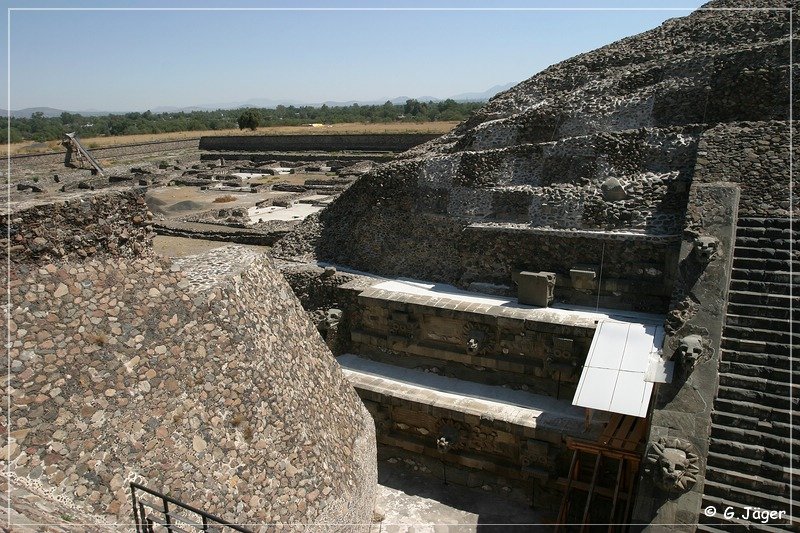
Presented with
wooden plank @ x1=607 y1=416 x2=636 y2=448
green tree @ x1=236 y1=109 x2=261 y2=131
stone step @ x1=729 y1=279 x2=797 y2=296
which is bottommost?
wooden plank @ x1=607 y1=416 x2=636 y2=448

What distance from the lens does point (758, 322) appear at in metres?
7.34

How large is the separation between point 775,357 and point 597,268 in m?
3.24

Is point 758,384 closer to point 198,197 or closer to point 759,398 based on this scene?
point 759,398

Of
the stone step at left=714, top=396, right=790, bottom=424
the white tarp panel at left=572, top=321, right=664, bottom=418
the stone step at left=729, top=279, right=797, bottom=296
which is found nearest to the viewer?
the stone step at left=714, top=396, right=790, bottom=424

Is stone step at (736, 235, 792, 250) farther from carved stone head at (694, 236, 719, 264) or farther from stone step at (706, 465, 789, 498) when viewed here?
stone step at (706, 465, 789, 498)

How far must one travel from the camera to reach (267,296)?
6.33m

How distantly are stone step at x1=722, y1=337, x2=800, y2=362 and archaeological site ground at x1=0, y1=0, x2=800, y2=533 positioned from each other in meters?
0.03

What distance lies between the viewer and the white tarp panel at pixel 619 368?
6883mm

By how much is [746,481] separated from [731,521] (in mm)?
488

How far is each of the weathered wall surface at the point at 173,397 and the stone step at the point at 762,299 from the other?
551cm

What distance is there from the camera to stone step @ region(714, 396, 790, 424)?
6459 millimetres

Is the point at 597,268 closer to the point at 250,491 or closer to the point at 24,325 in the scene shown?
the point at 250,491

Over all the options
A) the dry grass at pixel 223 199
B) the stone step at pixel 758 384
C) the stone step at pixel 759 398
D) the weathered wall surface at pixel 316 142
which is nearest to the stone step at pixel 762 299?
the stone step at pixel 758 384

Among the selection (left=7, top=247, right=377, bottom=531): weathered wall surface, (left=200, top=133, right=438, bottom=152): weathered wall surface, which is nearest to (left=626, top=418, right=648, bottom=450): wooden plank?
(left=7, top=247, right=377, bottom=531): weathered wall surface
